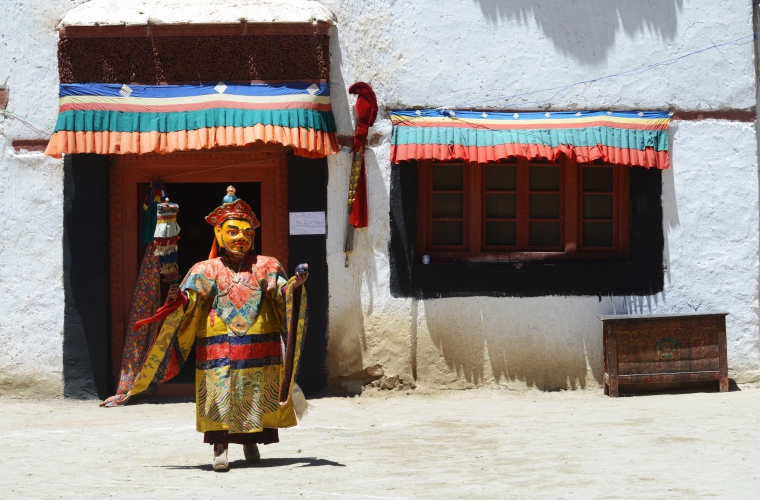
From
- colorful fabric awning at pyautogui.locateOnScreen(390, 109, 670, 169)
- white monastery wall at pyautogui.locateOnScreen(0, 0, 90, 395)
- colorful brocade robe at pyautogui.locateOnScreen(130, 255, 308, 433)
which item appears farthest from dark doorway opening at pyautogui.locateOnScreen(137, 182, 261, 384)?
colorful brocade robe at pyautogui.locateOnScreen(130, 255, 308, 433)

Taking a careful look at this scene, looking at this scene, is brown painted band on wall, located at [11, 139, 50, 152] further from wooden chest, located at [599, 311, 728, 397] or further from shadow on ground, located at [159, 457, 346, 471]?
wooden chest, located at [599, 311, 728, 397]

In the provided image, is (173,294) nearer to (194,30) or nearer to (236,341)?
(236,341)

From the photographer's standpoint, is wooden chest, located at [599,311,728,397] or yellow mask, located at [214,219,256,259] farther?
wooden chest, located at [599,311,728,397]

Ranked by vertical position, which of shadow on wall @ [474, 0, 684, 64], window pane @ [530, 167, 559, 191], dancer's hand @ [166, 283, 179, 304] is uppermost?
shadow on wall @ [474, 0, 684, 64]

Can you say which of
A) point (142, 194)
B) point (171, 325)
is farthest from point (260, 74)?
point (171, 325)

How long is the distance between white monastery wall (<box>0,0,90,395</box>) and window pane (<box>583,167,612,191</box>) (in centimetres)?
472

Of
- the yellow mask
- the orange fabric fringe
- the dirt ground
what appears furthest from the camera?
the orange fabric fringe

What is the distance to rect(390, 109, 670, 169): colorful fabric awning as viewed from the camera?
8953mm

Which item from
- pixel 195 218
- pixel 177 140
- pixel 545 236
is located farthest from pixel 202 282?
pixel 195 218

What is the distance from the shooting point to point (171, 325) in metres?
6.33

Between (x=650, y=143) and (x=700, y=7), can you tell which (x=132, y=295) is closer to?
(x=650, y=143)

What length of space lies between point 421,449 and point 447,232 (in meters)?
2.98

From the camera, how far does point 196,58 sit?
29.7 feet

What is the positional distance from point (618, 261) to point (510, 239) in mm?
986
